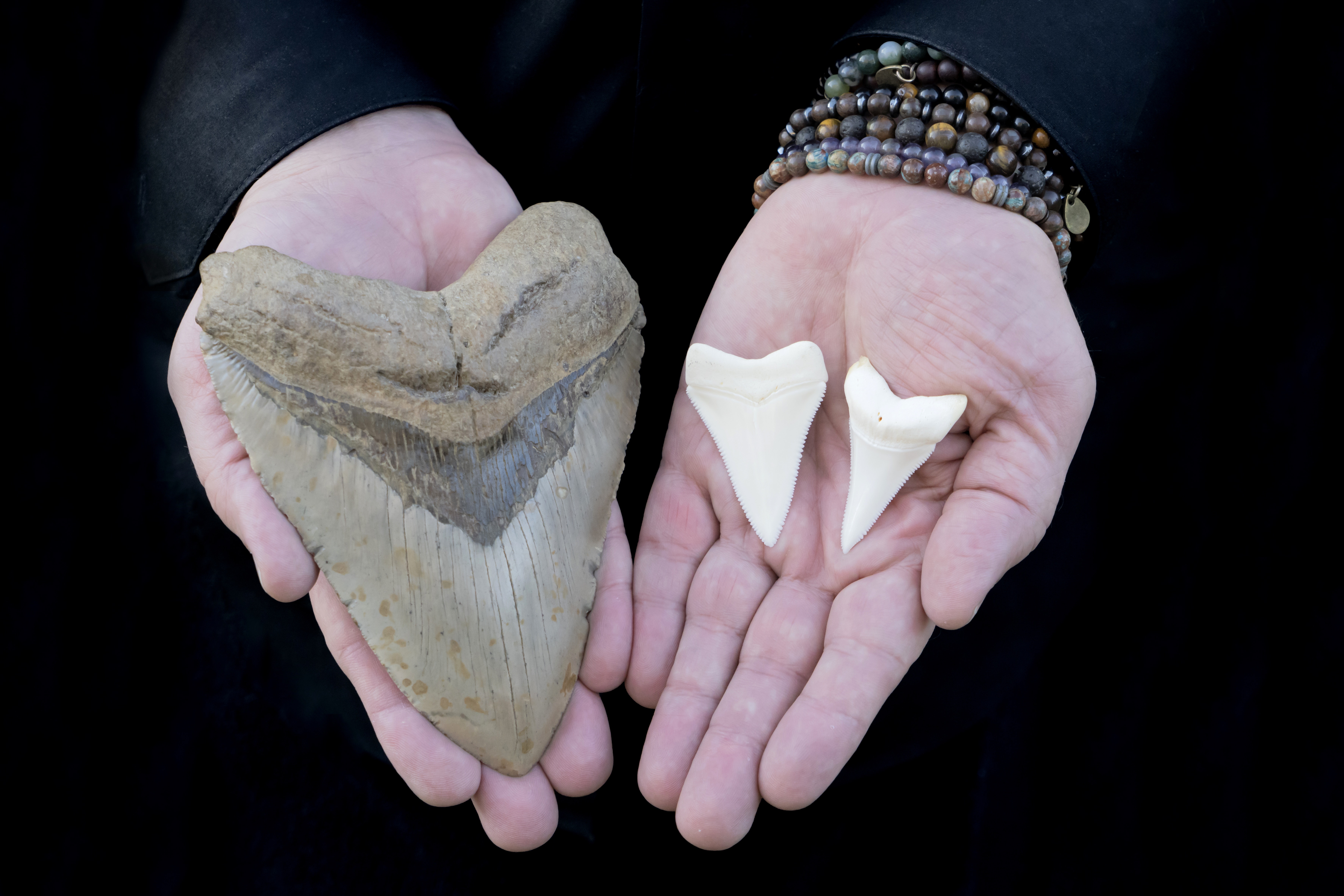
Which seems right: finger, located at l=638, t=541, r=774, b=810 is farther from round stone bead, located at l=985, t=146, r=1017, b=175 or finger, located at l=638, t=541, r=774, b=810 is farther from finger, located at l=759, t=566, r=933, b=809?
round stone bead, located at l=985, t=146, r=1017, b=175

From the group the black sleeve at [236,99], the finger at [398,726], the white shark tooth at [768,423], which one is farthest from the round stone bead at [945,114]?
the finger at [398,726]

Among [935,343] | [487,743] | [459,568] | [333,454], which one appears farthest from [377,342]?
[935,343]

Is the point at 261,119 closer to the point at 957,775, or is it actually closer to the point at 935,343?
the point at 935,343

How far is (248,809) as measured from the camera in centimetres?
179

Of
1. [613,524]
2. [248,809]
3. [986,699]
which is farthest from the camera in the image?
[248,809]

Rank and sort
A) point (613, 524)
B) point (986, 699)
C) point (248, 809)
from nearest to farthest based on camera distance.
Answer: point (613, 524), point (986, 699), point (248, 809)

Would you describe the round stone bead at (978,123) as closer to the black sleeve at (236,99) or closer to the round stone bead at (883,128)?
the round stone bead at (883,128)

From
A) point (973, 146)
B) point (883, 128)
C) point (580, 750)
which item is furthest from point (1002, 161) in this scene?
point (580, 750)

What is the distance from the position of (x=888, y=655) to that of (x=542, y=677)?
0.44m

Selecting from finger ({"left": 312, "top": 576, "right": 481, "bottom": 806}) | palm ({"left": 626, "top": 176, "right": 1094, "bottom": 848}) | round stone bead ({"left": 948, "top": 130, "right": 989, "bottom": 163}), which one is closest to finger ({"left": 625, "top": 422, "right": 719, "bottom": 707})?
palm ({"left": 626, "top": 176, "right": 1094, "bottom": 848})

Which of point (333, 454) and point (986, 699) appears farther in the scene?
point (986, 699)

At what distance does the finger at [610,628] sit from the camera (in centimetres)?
129

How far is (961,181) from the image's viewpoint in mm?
1336

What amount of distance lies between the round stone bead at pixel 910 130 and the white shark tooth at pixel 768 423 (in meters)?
0.33
